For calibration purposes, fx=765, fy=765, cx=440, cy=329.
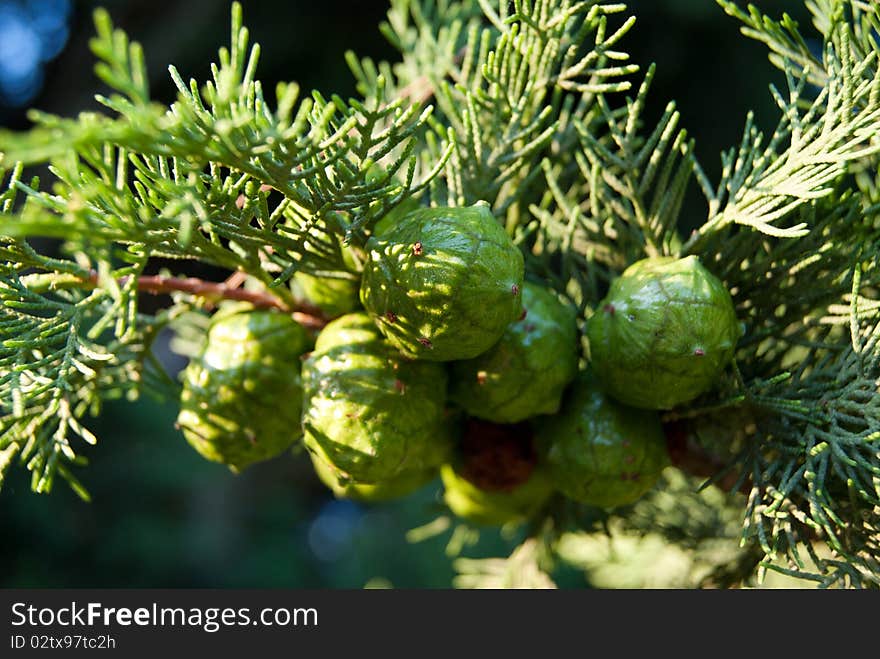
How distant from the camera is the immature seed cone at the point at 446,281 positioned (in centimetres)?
79

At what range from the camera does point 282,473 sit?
20.0 ft

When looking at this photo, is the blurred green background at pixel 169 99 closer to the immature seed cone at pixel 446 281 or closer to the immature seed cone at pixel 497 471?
the immature seed cone at pixel 497 471

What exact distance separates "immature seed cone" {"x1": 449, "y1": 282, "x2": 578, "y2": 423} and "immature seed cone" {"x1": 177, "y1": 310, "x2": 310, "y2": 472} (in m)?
0.21

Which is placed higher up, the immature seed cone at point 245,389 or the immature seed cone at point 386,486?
the immature seed cone at point 245,389

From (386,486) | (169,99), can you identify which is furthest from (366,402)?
(169,99)

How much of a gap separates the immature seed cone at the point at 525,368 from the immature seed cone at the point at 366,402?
4 centimetres

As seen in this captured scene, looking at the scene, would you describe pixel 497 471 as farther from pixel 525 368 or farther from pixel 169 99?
pixel 169 99

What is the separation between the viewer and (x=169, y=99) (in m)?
3.77

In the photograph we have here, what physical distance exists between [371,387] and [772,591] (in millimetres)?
542

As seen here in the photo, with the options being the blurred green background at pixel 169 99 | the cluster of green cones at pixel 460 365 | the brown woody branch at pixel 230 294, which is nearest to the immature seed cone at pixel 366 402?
the cluster of green cones at pixel 460 365

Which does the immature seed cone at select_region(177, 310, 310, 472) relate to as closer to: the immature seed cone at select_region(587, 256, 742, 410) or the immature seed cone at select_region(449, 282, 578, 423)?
the immature seed cone at select_region(449, 282, 578, 423)

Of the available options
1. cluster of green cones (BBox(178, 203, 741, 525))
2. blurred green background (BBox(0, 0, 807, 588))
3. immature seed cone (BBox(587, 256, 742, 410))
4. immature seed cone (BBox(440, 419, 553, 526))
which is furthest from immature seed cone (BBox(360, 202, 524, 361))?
blurred green background (BBox(0, 0, 807, 588))

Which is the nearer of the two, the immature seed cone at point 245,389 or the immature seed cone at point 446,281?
the immature seed cone at point 446,281

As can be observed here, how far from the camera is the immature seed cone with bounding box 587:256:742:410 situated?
0.85 meters
